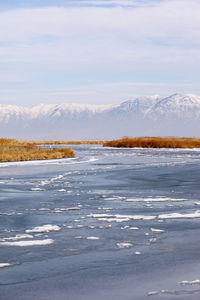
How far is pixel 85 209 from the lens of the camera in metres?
12.6

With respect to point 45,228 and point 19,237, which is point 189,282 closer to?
point 19,237

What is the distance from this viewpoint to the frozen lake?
599cm

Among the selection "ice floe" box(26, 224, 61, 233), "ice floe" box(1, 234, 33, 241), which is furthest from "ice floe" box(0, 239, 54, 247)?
"ice floe" box(26, 224, 61, 233)

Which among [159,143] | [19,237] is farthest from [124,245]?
[159,143]

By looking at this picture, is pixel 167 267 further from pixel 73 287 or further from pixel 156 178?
pixel 156 178

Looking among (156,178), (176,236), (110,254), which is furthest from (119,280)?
(156,178)

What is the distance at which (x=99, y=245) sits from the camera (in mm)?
8328

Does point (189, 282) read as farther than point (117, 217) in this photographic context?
No

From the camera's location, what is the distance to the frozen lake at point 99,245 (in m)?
5.99

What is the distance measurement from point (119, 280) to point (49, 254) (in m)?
1.66

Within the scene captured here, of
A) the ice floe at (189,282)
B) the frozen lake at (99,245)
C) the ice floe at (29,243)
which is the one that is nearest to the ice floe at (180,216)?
the frozen lake at (99,245)

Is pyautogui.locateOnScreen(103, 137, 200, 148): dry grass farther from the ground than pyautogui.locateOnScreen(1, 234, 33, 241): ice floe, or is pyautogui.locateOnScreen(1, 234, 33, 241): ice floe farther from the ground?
pyautogui.locateOnScreen(103, 137, 200, 148): dry grass

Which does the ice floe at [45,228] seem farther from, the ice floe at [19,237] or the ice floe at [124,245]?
the ice floe at [124,245]

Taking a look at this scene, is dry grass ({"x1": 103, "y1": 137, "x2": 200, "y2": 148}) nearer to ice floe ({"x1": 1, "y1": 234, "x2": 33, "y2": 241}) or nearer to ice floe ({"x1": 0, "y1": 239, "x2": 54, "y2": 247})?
ice floe ({"x1": 1, "y1": 234, "x2": 33, "y2": 241})
